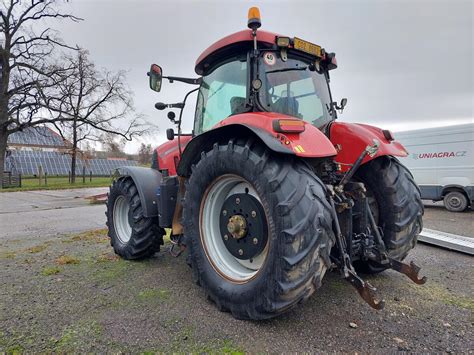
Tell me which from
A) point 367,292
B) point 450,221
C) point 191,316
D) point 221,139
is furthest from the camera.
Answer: point 450,221

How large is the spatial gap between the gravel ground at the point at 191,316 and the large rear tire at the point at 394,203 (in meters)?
0.48

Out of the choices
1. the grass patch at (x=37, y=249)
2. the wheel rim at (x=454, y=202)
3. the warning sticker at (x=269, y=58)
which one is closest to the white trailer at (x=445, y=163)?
the wheel rim at (x=454, y=202)

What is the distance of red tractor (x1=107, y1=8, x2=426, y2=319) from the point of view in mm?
2062

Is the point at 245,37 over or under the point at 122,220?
over

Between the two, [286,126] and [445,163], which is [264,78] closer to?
[286,126]

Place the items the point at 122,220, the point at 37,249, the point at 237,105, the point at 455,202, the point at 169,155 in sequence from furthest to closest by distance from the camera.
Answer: the point at 455,202 → the point at 37,249 → the point at 122,220 → the point at 169,155 → the point at 237,105

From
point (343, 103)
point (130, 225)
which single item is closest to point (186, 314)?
point (130, 225)

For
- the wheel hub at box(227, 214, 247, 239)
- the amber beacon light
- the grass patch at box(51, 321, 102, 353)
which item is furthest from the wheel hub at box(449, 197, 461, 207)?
the grass patch at box(51, 321, 102, 353)

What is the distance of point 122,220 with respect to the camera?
423 centimetres

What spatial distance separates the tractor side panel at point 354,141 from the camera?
2.85 metres

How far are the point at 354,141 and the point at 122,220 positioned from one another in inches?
123

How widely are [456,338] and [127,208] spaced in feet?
12.1

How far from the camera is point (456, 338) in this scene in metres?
2.09

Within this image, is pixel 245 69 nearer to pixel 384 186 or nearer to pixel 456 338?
pixel 384 186
